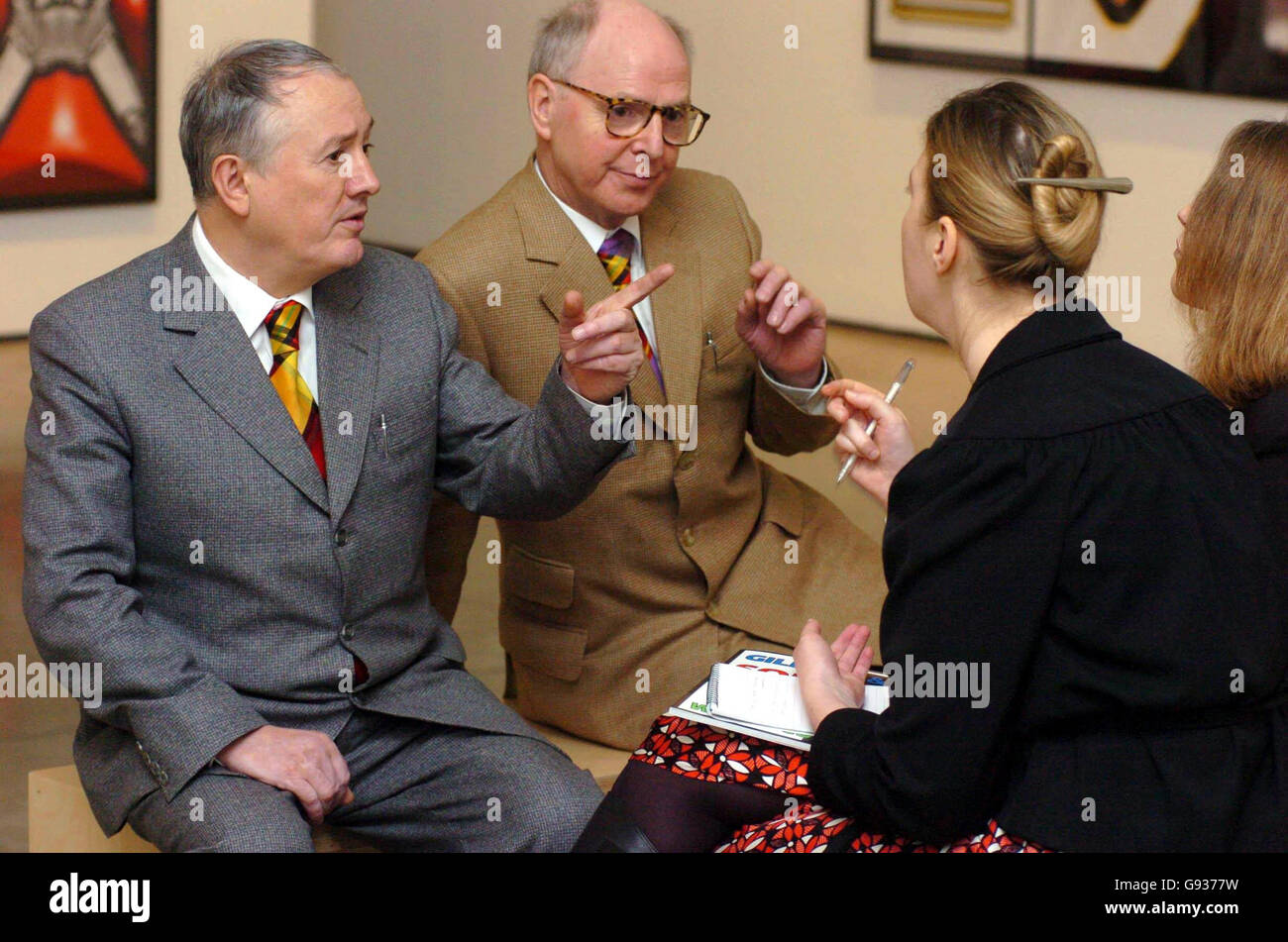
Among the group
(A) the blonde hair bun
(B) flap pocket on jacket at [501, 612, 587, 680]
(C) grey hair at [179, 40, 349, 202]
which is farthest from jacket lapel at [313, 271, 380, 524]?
(A) the blonde hair bun

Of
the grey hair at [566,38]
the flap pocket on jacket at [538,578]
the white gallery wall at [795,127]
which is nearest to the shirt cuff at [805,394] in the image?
the flap pocket on jacket at [538,578]

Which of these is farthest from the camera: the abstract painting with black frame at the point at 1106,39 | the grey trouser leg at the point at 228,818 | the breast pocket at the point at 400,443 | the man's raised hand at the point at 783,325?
the abstract painting with black frame at the point at 1106,39

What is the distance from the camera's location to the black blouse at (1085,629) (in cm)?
177

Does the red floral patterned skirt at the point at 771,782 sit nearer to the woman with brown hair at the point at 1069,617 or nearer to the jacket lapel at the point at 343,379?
the woman with brown hair at the point at 1069,617

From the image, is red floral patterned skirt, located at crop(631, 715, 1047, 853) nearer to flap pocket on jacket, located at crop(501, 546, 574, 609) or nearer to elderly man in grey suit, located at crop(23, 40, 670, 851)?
elderly man in grey suit, located at crop(23, 40, 670, 851)

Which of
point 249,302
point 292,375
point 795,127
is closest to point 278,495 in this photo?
point 292,375

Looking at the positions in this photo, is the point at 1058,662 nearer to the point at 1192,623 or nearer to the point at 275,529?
the point at 1192,623

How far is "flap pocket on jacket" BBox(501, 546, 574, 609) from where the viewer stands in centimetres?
287

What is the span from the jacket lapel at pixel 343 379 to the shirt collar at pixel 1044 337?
0.96 meters

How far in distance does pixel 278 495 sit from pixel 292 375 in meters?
0.21

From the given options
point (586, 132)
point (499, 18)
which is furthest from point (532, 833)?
point (499, 18)

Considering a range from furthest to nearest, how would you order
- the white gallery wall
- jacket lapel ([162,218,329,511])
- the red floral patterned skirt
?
the white gallery wall → jacket lapel ([162,218,329,511]) → the red floral patterned skirt

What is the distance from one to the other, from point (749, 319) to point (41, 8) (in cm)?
457

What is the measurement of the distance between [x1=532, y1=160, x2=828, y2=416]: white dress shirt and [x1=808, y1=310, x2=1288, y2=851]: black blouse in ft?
3.48
